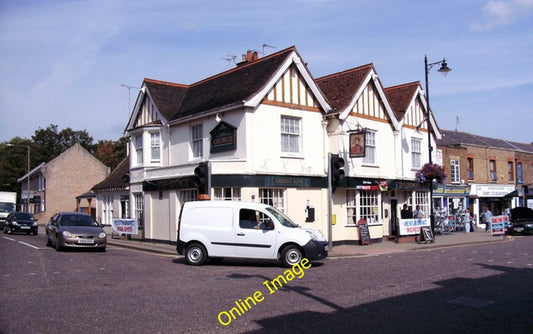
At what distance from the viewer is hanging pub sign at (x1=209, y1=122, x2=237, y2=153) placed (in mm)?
20625

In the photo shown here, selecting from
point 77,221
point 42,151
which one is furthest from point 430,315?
point 42,151

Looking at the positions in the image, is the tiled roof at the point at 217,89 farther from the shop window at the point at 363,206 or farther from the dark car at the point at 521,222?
the dark car at the point at 521,222

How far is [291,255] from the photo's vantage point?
1475 cm

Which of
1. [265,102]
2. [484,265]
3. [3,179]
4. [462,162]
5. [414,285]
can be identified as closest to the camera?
[414,285]

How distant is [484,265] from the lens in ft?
47.9

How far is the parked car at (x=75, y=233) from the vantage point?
Result: 18.7 m

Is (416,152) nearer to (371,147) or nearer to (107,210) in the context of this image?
(371,147)

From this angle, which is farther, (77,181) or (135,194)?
(77,181)

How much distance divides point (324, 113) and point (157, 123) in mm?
8530

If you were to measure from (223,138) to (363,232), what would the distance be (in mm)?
7667

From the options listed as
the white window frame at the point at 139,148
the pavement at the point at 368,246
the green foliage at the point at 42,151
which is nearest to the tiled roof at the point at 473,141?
the pavement at the point at 368,246

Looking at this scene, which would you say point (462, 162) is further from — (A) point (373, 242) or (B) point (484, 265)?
(B) point (484, 265)

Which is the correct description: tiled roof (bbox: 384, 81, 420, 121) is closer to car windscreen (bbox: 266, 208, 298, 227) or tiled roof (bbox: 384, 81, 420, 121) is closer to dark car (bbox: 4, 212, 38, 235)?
car windscreen (bbox: 266, 208, 298, 227)

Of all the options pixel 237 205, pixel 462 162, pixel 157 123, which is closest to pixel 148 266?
pixel 237 205
